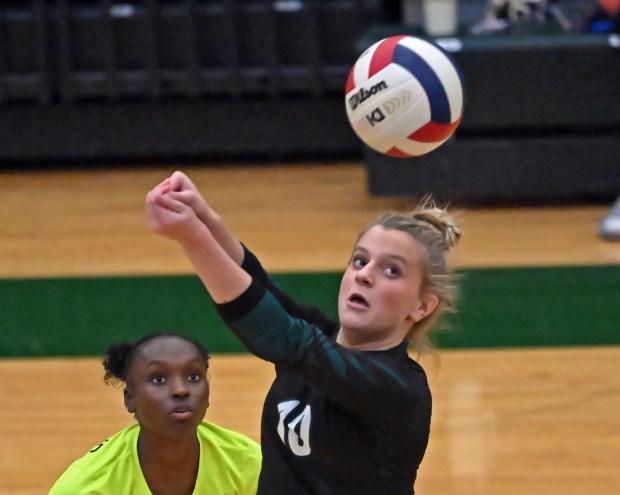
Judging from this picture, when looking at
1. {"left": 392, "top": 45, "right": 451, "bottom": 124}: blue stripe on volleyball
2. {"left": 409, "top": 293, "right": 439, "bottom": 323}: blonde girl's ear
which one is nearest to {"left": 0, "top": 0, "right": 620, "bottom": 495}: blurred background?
{"left": 392, "top": 45, "right": 451, "bottom": 124}: blue stripe on volleyball

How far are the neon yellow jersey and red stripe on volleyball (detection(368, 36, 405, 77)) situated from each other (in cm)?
123

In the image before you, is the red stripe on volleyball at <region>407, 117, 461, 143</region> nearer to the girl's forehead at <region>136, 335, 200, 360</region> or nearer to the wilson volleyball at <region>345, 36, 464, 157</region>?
the wilson volleyball at <region>345, 36, 464, 157</region>

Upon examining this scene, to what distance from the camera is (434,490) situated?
3.58 m

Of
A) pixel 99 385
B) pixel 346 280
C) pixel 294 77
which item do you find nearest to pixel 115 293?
pixel 99 385

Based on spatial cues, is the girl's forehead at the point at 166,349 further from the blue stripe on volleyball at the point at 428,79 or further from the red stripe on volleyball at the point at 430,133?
the blue stripe on volleyball at the point at 428,79

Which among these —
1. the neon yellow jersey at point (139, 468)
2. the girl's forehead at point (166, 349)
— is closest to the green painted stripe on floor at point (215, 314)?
the neon yellow jersey at point (139, 468)

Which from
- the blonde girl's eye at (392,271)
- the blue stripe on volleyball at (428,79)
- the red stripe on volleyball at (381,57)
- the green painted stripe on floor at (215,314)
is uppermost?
the red stripe on volleyball at (381,57)

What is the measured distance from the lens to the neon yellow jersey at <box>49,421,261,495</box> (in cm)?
286

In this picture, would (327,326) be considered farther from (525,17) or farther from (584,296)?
(525,17)

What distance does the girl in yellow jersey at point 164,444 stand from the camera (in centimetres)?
280

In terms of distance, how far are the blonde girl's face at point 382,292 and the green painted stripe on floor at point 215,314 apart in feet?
8.33

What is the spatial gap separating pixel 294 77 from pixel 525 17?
5.40 ft

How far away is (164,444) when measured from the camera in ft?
9.41

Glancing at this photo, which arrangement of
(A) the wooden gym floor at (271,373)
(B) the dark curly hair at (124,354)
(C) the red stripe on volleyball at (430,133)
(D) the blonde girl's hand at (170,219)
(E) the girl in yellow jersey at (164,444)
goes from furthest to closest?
(A) the wooden gym floor at (271,373)
(C) the red stripe on volleyball at (430,133)
(B) the dark curly hair at (124,354)
(E) the girl in yellow jersey at (164,444)
(D) the blonde girl's hand at (170,219)
